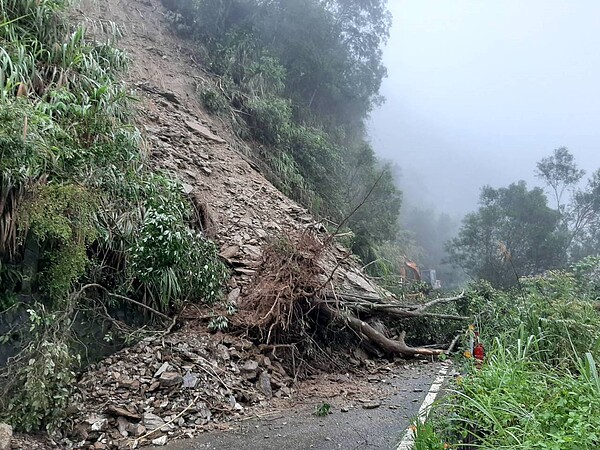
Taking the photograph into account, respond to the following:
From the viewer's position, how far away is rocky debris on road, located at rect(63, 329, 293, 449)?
12.6 ft

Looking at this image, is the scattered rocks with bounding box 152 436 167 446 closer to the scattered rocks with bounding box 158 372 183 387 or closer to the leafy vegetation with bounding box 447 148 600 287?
the scattered rocks with bounding box 158 372 183 387

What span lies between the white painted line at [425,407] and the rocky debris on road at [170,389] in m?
1.53

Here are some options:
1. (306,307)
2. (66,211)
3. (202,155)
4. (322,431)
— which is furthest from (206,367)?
(202,155)

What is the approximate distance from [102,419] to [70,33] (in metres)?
5.89

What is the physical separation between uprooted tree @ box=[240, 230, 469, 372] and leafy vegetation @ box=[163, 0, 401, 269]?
5158 millimetres

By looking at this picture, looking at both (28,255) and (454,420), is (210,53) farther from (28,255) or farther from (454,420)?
(454,420)

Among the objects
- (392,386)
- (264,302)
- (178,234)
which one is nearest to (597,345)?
(392,386)

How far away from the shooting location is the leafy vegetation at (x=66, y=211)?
155 inches

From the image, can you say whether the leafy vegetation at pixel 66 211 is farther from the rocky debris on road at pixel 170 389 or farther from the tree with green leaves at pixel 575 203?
the tree with green leaves at pixel 575 203

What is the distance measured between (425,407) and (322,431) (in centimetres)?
92

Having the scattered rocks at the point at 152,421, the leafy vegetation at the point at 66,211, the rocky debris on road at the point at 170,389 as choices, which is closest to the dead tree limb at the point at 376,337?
the rocky debris on road at the point at 170,389

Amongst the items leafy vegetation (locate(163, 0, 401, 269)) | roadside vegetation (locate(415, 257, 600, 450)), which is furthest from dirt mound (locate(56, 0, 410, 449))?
roadside vegetation (locate(415, 257, 600, 450))

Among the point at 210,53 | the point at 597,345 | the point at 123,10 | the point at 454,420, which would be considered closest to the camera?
the point at 454,420

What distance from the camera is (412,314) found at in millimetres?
7043
